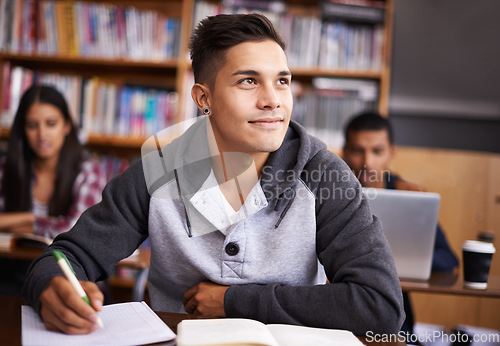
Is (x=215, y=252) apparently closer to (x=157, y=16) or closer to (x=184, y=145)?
(x=184, y=145)

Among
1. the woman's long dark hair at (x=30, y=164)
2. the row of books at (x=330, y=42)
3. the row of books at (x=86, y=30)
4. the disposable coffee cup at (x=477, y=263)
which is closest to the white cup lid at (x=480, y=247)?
the disposable coffee cup at (x=477, y=263)

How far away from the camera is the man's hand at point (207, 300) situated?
42.0 inches

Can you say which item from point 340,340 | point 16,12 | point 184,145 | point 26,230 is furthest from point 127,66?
point 340,340

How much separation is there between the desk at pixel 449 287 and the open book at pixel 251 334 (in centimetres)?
69

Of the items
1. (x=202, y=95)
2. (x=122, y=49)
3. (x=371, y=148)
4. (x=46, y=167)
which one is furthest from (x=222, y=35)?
(x=122, y=49)

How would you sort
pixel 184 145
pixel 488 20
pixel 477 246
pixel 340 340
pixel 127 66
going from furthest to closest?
pixel 127 66
pixel 488 20
pixel 477 246
pixel 184 145
pixel 340 340

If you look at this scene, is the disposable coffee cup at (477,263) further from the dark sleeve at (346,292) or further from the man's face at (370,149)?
the man's face at (370,149)

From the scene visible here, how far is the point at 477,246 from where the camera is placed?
65.2 inches

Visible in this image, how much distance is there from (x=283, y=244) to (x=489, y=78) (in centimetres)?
245

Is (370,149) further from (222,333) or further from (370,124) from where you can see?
(222,333)

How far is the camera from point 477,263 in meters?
1.65

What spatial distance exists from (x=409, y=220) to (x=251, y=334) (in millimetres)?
980

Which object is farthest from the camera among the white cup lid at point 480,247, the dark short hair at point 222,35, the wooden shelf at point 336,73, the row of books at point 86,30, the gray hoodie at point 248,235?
the row of books at point 86,30

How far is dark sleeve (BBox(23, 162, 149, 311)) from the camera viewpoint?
3.88 feet
